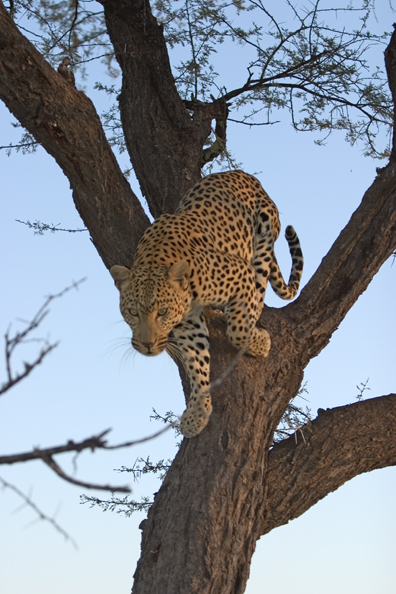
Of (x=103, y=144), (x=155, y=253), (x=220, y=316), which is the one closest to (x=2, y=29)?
(x=103, y=144)

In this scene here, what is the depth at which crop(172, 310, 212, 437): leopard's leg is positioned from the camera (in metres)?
5.18

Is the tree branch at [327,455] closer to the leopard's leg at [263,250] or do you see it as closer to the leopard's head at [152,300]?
the leopard's leg at [263,250]

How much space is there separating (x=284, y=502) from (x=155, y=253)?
1.82m

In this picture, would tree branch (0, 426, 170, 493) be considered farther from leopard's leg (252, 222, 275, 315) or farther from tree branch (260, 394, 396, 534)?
leopard's leg (252, 222, 275, 315)

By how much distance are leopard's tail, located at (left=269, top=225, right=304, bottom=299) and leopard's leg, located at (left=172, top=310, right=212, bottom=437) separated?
0.95m

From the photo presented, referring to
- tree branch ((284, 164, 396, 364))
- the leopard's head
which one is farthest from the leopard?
tree branch ((284, 164, 396, 364))

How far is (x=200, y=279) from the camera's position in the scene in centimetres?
525

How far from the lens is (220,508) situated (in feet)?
15.9

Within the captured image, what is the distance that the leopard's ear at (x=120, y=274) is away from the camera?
16.8 ft

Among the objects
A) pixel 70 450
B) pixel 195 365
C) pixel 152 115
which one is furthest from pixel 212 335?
pixel 70 450

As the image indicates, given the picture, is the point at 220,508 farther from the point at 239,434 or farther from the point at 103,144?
the point at 103,144

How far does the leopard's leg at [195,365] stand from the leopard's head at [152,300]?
0.93 ft

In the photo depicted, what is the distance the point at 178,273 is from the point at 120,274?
367 millimetres

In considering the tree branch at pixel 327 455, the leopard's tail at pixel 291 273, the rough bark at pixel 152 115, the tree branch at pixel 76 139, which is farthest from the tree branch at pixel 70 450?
the rough bark at pixel 152 115
